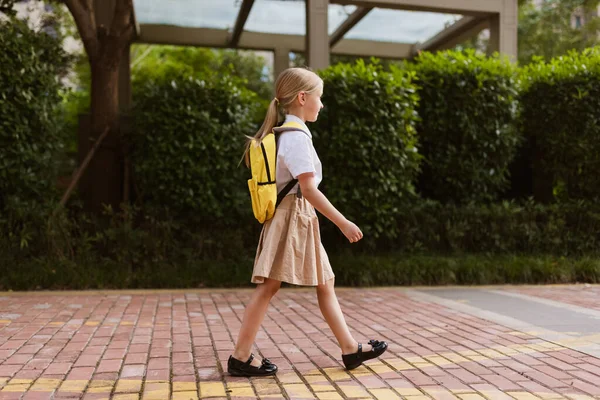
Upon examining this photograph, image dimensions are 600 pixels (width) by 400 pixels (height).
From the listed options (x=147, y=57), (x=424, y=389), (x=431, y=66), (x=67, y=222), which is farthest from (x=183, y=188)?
(x=147, y=57)

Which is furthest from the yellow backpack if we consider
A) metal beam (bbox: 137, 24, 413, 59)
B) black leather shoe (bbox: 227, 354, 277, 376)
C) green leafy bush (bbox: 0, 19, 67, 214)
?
metal beam (bbox: 137, 24, 413, 59)

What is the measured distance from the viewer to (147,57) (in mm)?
25875

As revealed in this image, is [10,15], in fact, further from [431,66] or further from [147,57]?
[147,57]

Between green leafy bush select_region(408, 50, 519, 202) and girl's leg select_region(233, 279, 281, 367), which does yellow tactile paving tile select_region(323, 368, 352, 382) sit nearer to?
girl's leg select_region(233, 279, 281, 367)

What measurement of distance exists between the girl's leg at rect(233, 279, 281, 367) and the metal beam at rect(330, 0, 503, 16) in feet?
27.6

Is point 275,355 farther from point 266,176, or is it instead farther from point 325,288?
point 266,176

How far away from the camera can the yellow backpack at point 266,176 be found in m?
3.64

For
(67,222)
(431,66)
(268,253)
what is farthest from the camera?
(431,66)

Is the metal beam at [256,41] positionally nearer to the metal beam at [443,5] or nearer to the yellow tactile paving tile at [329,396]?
the metal beam at [443,5]

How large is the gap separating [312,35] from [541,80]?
12.8ft

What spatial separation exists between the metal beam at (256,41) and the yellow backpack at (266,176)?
10.7m

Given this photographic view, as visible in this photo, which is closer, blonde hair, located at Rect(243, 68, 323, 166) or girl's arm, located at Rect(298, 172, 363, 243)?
girl's arm, located at Rect(298, 172, 363, 243)

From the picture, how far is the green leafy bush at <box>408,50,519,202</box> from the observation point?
8.34m

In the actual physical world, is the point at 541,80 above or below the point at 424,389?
above
